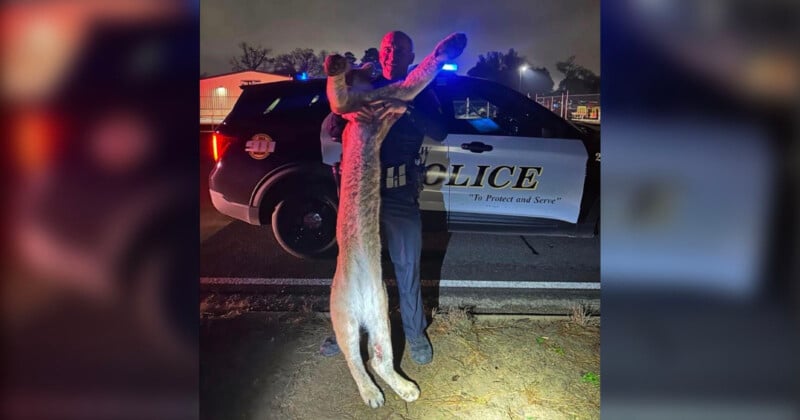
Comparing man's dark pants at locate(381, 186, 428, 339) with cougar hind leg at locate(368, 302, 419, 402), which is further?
man's dark pants at locate(381, 186, 428, 339)

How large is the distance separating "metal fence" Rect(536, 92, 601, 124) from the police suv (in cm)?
8

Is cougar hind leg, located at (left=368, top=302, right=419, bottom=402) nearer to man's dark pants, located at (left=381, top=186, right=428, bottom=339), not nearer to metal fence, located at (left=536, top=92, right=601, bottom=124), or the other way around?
man's dark pants, located at (left=381, top=186, right=428, bottom=339)

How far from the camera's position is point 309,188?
513 centimetres

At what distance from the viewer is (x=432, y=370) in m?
3.35

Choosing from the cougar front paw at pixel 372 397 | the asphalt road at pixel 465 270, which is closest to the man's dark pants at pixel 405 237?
the cougar front paw at pixel 372 397

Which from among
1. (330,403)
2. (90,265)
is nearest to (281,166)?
(330,403)

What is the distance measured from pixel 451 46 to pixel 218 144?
2839 mm

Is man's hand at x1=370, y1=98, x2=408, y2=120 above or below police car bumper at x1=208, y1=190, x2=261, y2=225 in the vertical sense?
above

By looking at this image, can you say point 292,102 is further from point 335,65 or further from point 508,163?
point 335,65

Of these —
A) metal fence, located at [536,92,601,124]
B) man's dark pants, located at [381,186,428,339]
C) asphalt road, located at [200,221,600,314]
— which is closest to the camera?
man's dark pants, located at [381,186,428,339]

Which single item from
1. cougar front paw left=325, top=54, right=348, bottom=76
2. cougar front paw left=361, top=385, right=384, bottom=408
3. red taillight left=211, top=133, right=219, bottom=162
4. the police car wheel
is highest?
cougar front paw left=325, top=54, right=348, bottom=76

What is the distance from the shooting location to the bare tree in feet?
11.9

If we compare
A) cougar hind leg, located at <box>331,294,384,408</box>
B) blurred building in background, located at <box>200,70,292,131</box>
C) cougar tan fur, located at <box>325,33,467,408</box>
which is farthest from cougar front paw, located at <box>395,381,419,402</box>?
blurred building in background, located at <box>200,70,292,131</box>

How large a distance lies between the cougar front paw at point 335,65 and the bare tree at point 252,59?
1052mm
